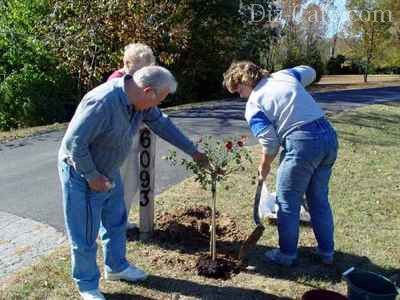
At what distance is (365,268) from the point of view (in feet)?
14.2

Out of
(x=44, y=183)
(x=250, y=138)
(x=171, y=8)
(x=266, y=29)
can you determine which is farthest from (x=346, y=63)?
(x=44, y=183)

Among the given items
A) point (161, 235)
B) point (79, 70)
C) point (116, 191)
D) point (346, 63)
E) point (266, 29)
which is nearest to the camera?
point (116, 191)

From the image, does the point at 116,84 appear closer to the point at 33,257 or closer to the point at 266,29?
the point at 33,257

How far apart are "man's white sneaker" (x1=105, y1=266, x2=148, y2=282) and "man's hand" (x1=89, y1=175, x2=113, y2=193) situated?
3.29 feet

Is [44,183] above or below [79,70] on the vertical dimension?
below

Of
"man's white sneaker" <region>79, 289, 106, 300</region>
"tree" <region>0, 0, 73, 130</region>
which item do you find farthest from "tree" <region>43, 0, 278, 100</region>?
"man's white sneaker" <region>79, 289, 106, 300</region>

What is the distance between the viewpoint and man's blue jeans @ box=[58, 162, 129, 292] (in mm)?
3318

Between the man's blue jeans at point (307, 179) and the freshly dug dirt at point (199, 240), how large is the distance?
1.74ft

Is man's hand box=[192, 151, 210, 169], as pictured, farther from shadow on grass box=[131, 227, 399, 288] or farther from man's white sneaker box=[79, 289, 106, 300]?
man's white sneaker box=[79, 289, 106, 300]

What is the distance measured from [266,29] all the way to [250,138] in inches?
565

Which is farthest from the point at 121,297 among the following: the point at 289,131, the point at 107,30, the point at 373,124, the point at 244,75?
the point at 107,30

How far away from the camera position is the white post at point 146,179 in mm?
4555

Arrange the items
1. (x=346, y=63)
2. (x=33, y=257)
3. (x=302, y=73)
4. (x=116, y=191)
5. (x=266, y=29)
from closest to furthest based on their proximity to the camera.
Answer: (x=116, y=191)
(x=302, y=73)
(x=33, y=257)
(x=266, y=29)
(x=346, y=63)

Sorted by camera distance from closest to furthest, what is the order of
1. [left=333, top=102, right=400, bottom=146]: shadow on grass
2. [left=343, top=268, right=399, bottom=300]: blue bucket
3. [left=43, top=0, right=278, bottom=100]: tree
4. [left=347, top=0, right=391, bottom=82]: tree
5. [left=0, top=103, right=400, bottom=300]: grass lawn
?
[left=343, top=268, right=399, bottom=300]: blue bucket
[left=0, top=103, right=400, bottom=300]: grass lawn
[left=333, top=102, right=400, bottom=146]: shadow on grass
[left=43, top=0, right=278, bottom=100]: tree
[left=347, top=0, right=391, bottom=82]: tree
